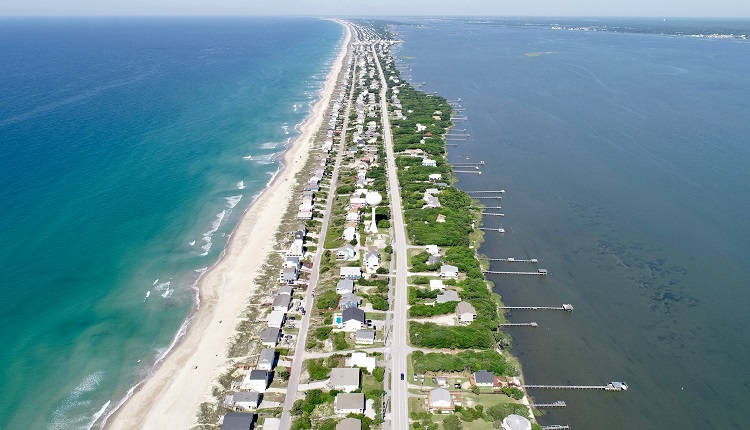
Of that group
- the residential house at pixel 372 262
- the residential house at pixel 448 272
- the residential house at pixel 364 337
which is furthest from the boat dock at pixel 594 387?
the residential house at pixel 372 262

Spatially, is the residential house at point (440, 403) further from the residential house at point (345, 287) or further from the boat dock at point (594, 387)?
the residential house at point (345, 287)

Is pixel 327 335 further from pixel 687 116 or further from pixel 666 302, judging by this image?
pixel 687 116

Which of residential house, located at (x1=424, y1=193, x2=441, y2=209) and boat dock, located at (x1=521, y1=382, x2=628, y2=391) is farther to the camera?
residential house, located at (x1=424, y1=193, x2=441, y2=209)

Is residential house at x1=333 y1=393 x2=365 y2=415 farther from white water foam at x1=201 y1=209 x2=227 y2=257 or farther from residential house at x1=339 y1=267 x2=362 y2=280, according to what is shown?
white water foam at x1=201 y1=209 x2=227 y2=257

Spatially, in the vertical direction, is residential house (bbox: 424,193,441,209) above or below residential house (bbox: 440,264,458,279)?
above

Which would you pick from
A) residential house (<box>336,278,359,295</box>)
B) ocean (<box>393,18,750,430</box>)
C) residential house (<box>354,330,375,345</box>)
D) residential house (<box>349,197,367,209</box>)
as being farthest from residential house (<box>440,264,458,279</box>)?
residential house (<box>349,197,367,209</box>)

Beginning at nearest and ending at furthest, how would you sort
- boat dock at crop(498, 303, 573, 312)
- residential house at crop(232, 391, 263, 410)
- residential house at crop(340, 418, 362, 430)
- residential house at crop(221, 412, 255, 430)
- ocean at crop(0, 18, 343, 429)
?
residential house at crop(340, 418, 362, 430) → residential house at crop(221, 412, 255, 430) → residential house at crop(232, 391, 263, 410) → ocean at crop(0, 18, 343, 429) → boat dock at crop(498, 303, 573, 312)
